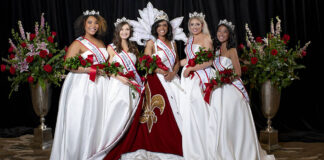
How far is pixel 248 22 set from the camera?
446 centimetres

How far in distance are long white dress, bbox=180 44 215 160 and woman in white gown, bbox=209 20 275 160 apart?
0.07 metres

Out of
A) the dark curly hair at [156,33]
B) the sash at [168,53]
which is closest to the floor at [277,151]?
the sash at [168,53]

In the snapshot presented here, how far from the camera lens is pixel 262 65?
3598 mm

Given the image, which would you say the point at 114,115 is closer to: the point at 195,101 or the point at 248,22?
the point at 195,101

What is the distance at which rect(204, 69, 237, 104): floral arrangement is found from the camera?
2.87m

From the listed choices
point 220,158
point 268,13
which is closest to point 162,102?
point 220,158

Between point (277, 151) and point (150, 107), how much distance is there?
60.2 inches

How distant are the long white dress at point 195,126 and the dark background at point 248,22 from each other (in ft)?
4.60

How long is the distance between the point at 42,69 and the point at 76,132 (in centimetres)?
116

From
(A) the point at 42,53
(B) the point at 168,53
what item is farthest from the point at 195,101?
(A) the point at 42,53

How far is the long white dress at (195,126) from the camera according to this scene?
2.91 meters

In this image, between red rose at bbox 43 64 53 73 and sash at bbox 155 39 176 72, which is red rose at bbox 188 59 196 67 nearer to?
sash at bbox 155 39 176 72

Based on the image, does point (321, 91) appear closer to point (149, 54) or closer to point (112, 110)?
point (149, 54)

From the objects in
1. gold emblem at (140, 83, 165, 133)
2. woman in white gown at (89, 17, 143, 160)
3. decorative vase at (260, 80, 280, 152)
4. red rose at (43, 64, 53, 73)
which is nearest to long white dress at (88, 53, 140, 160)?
woman in white gown at (89, 17, 143, 160)
